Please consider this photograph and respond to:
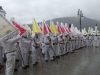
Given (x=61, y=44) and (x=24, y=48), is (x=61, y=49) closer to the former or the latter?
(x=61, y=44)

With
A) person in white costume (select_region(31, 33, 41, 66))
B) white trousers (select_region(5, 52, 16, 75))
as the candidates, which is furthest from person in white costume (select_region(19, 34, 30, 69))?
white trousers (select_region(5, 52, 16, 75))

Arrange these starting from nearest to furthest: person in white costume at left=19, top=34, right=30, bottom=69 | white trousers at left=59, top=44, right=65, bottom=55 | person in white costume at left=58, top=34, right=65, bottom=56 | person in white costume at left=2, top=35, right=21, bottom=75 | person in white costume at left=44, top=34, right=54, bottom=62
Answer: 1. person in white costume at left=2, top=35, right=21, bottom=75
2. person in white costume at left=19, top=34, right=30, bottom=69
3. person in white costume at left=44, top=34, right=54, bottom=62
4. person in white costume at left=58, top=34, right=65, bottom=56
5. white trousers at left=59, top=44, right=65, bottom=55

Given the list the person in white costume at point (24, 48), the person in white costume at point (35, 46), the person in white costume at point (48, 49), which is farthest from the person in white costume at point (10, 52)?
the person in white costume at point (48, 49)

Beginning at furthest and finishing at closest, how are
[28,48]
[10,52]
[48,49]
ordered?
[48,49] < [28,48] < [10,52]

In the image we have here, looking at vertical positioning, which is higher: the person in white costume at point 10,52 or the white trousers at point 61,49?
the person in white costume at point 10,52

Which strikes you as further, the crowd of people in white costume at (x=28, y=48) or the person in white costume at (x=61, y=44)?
the person in white costume at (x=61, y=44)

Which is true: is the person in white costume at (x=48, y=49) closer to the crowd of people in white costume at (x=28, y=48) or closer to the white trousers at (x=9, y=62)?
the crowd of people in white costume at (x=28, y=48)

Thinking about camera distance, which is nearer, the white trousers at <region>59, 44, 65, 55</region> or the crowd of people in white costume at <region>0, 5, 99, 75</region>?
the crowd of people in white costume at <region>0, 5, 99, 75</region>

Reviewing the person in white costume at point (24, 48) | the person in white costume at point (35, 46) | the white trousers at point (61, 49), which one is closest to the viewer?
the person in white costume at point (24, 48)

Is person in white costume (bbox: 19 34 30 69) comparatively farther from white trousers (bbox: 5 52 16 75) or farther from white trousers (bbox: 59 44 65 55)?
white trousers (bbox: 59 44 65 55)

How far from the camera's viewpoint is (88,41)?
19.9 meters

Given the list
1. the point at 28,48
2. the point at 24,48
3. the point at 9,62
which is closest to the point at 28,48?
the point at 28,48

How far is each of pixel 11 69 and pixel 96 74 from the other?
3639 millimetres

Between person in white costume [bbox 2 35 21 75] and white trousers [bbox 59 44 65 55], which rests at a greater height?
person in white costume [bbox 2 35 21 75]
